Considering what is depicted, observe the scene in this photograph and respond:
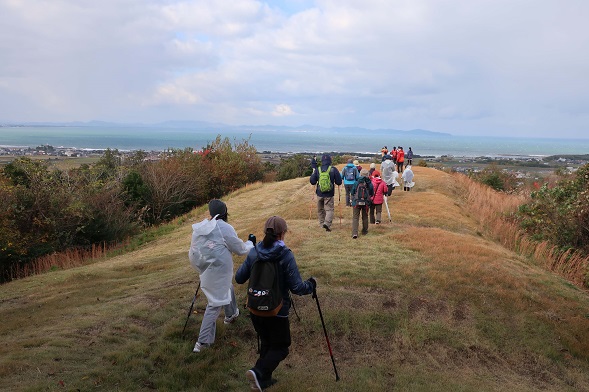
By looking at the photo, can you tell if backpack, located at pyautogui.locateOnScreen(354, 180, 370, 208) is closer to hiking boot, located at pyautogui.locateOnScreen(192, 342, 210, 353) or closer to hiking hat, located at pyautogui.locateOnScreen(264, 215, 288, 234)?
hiking boot, located at pyautogui.locateOnScreen(192, 342, 210, 353)

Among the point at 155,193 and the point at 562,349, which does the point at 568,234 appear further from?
the point at 155,193

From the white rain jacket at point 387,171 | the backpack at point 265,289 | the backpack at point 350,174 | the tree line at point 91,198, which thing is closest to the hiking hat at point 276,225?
the backpack at point 265,289

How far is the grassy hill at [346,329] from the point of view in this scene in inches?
237

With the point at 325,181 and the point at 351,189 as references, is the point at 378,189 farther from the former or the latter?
the point at 325,181

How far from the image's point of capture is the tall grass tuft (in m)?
14.1

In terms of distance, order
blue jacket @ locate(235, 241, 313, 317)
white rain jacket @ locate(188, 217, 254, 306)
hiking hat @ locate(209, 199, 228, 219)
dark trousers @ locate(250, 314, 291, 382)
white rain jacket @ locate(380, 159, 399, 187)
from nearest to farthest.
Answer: blue jacket @ locate(235, 241, 313, 317) < dark trousers @ locate(250, 314, 291, 382) < white rain jacket @ locate(188, 217, 254, 306) < hiking hat @ locate(209, 199, 228, 219) < white rain jacket @ locate(380, 159, 399, 187)

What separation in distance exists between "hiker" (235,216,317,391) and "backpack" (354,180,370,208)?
7846mm

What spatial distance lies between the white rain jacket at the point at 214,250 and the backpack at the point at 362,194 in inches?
278

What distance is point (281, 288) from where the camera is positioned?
508 cm

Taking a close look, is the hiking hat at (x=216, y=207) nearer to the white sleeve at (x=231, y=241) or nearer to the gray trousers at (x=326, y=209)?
the white sleeve at (x=231, y=241)

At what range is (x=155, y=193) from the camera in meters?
33.8

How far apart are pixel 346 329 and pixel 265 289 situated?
342 cm

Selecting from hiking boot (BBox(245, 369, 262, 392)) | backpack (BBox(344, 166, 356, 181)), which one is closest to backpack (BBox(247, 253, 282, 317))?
hiking boot (BBox(245, 369, 262, 392))

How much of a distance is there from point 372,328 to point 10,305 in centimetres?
866
